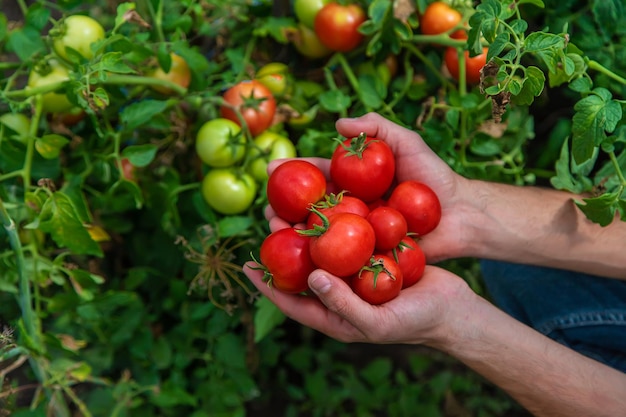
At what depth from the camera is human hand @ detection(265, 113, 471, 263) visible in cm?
103

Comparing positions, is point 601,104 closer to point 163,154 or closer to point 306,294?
point 306,294

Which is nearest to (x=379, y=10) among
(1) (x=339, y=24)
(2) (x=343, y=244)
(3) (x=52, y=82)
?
(1) (x=339, y=24)

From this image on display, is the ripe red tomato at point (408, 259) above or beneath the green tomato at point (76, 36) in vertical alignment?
beneath

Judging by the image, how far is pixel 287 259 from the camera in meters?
0.88

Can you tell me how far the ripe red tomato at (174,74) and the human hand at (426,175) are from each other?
1.05ft

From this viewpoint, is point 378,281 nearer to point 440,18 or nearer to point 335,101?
point 335,101

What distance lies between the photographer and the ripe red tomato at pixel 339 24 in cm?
118

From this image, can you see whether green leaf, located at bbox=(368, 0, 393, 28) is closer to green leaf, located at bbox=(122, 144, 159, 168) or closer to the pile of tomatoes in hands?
the pile of tomatoes in hands

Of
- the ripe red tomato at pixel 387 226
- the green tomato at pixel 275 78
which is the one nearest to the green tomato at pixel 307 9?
the green tomato at pixel 275 78

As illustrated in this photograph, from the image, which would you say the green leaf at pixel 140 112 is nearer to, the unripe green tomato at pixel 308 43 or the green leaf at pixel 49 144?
the green leaf at pixel 49 144

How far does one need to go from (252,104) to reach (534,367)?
2.37 feet

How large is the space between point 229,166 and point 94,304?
393 millimetres

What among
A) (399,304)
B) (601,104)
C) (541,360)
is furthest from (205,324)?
(601,104)

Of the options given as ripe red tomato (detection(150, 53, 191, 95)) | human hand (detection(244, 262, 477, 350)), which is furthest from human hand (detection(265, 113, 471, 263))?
ripe red tomato (detection(150, 53, 191, 95))
